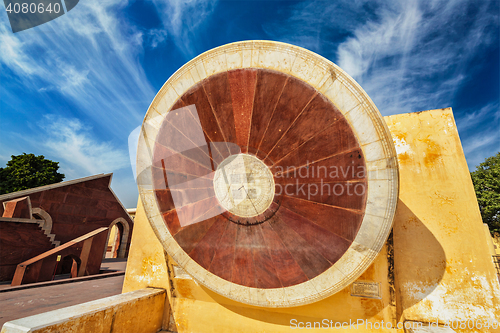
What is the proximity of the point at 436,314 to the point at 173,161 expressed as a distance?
5.51 m

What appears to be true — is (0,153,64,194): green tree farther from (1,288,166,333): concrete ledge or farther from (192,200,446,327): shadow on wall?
(192,200,446,327): shadow on wall

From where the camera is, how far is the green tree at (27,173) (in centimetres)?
2233

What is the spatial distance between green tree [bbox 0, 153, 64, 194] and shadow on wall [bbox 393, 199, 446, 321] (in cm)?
3155

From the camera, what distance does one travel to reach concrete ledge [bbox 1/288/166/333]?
287 centimetres

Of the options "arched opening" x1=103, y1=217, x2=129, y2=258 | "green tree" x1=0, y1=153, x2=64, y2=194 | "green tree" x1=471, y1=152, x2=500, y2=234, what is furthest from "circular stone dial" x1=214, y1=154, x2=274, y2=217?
"green tree" x1=0, y1=153, x2=64, y2=194

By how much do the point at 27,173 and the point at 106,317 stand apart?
28.9 meters

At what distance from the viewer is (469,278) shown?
3.66 metres

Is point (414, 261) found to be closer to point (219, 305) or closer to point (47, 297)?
point (219, 305)

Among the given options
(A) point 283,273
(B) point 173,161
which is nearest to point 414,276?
(A) point 283,273

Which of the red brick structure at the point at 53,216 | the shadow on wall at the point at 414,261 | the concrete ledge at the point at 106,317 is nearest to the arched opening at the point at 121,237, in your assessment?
the red brick structure at the point at 53,216

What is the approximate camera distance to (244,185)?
4.23 meters

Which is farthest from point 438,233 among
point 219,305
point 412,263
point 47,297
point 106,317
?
point 47,297

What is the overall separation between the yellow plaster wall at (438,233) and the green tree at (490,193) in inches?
859

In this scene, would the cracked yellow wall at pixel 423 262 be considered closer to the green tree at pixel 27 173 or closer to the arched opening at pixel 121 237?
the arched opening at pixel 121 237
